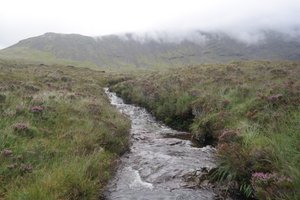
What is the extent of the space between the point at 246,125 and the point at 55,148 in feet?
19.6

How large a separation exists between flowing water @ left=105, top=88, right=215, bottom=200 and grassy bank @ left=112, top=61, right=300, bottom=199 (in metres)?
0.91

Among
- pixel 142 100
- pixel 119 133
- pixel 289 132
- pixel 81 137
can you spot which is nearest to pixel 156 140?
pixel 119 133

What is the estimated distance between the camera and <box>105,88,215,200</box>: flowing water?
9.42 meters

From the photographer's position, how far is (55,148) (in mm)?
10102

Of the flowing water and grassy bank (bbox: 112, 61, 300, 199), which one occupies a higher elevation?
grassy bank (bbox: 112, 61, 300, 199)

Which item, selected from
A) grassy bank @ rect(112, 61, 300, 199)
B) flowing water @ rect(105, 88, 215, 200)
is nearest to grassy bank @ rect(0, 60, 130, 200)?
flowing water @ rect(105, 88, 215, 200)

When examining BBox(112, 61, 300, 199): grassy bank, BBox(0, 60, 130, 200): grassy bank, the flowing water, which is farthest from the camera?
the flowing water

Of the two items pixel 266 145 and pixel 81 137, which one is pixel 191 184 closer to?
pixel 266 145

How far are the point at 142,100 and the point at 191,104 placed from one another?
8375 mm

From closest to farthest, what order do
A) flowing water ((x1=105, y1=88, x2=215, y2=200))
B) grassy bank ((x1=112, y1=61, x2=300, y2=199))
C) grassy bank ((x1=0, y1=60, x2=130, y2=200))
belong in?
1. grassy bank ((x1=112, y1=61, x2=300, y2=199))
2. grassy bank ((x1=0, y1=60, x2=130, y2=200))
3. flowing water ((x1=105, y1=88, x2=215, y2=200))

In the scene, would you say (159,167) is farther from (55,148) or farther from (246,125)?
(55,148)

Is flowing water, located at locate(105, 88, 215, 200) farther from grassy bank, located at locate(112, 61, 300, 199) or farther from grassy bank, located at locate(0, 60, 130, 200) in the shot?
grassy bank, located at locate(112, 61, 300, 199)

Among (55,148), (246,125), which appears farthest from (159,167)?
(55,148)

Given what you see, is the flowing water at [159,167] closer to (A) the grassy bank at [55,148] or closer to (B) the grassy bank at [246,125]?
(A) the grassy bank at [55,148]
